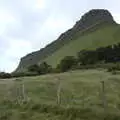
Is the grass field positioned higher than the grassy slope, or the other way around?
the grassy slope

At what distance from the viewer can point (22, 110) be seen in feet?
71.4

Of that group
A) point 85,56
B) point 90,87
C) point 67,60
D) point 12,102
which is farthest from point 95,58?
point 12,102

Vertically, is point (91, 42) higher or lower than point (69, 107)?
higher

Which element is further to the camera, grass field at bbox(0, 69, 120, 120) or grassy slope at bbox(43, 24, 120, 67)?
grassy slope at bbox(43, 24, 120, 67)

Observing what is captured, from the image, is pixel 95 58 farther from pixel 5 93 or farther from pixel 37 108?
pixel 37 108

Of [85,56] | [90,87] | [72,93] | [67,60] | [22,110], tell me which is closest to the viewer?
[22,110]

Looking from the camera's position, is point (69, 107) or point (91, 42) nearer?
point (69, 107)

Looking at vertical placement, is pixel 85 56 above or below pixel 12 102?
above

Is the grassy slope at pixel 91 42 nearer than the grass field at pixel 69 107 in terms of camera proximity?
No

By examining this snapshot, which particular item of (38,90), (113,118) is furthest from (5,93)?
(113,118)

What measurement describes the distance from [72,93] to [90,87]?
316 centimetres

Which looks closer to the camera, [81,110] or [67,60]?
[81,110]

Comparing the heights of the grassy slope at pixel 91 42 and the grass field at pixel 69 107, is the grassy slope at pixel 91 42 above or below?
above

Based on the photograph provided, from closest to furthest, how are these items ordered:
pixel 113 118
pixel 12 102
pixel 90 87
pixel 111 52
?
pixel 113 118
pixel 12 102
pixel 90 87
pixel 111 52
